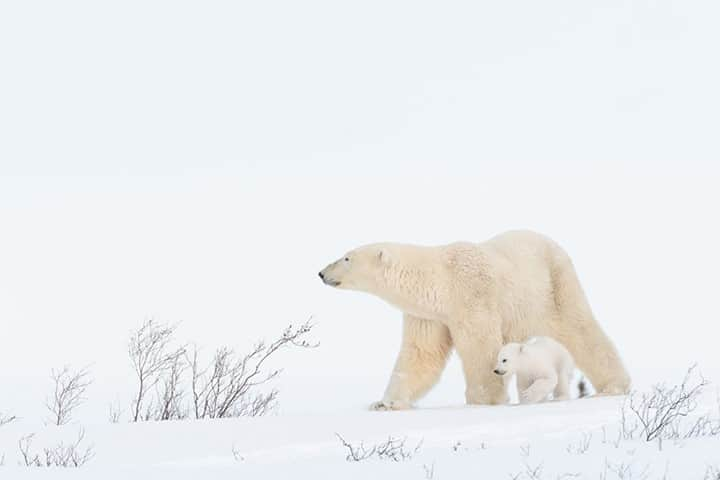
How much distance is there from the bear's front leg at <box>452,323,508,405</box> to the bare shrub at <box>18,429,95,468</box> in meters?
3.15

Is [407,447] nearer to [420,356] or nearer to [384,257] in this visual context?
[420,356]

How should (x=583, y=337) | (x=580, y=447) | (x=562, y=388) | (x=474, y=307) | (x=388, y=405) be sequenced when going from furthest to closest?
(x=583, y=337) → (x=562, y=388) → (x=474, y=307) → (x=388, y=405) → (x=580, y=447)

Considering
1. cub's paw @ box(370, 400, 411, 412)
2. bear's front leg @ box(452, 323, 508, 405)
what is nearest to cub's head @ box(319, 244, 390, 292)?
bear's front leg @ box(452, 323, 508, 405)

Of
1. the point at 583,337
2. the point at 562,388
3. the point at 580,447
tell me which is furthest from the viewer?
the point at 583,337

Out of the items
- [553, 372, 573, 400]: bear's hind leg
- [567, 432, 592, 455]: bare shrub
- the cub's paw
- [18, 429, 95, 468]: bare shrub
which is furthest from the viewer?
[553, 372, 573, 400]: bear's hind leg

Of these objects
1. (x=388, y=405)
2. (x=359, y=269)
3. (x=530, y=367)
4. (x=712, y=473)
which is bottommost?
(x=712, y=473)

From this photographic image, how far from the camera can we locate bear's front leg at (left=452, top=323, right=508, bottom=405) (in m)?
7.77

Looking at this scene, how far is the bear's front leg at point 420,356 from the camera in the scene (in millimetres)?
8086

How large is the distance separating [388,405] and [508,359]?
1.01 metres

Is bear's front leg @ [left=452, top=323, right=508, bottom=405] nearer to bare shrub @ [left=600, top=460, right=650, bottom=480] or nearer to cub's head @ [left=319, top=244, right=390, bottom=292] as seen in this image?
cub's head @ [left=319, top=244, right=390, bottom=292]

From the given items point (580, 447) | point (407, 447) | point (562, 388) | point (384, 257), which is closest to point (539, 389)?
point (562, 388)

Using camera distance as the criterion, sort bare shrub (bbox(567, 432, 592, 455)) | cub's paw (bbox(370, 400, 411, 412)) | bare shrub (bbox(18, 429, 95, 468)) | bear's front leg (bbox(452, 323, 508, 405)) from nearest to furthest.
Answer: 1. bare shrub (bbox(567, 432, 592, 455))
2. bare shrub (bbox(18, 429, 95, 468))
3. cub's paw (bbox(370, 400, 411, 412))
4. bear's front leg (bbox(452, 323, 508, 405))

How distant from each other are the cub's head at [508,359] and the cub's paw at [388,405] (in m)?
0.78

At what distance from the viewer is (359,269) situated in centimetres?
817
